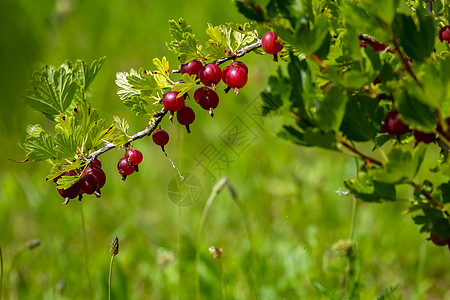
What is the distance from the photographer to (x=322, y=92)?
4.01 ft

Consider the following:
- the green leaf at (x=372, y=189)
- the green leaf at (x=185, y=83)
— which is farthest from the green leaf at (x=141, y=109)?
the green leaf at (x=372, y=189)

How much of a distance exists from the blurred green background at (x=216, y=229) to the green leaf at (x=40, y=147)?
70 centimetres

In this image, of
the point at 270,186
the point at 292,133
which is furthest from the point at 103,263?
the point at 292,133

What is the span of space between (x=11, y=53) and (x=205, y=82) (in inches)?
17.2

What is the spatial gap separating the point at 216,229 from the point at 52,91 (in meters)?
2.14

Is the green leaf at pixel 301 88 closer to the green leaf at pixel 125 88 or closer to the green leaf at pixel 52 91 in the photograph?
the green leaf at pixel 125 88

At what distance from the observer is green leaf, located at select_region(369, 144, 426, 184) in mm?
998

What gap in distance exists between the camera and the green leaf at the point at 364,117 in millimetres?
1099

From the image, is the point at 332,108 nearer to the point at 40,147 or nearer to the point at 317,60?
the point at 317,60

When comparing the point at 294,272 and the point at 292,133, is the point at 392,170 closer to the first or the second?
the point at 292,133

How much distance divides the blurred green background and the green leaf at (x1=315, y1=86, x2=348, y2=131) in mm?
972

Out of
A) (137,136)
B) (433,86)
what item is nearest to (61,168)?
(137,136)

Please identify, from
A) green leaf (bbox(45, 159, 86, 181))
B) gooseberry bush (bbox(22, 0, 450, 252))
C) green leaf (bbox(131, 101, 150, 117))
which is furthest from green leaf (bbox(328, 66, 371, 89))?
green leaf (bbox(45, 159, 86, 181))

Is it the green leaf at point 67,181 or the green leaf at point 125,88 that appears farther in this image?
the green leaf at point 125,88
